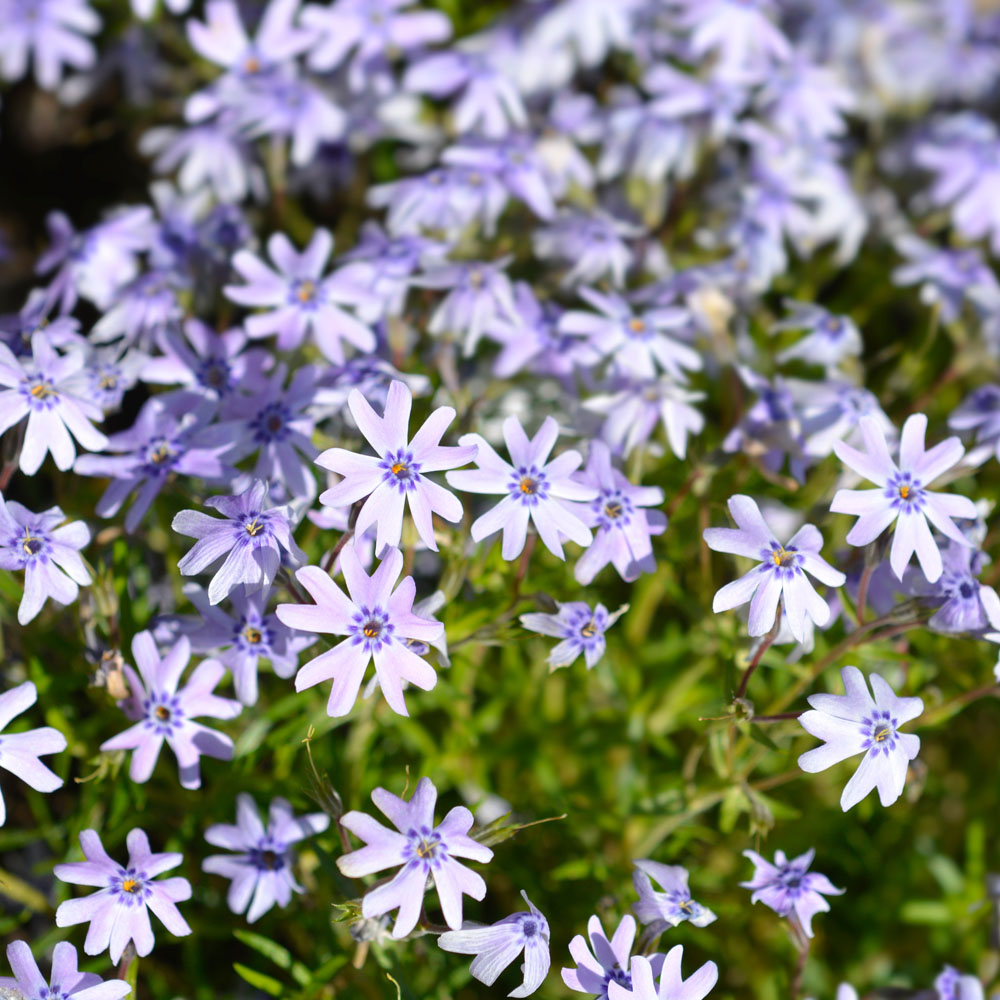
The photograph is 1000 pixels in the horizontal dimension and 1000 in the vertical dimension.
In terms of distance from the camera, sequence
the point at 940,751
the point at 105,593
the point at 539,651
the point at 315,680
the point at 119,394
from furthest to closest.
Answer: the point at 940,751
the point at 539,651
the point at 119,394
the point at 105,593
the point at 315,680

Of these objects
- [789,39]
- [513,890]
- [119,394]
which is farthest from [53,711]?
[789,39]

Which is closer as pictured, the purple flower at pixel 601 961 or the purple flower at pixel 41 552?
the purple flower at pixel 601 961

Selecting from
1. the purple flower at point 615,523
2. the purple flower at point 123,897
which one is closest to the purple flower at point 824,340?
the purple flower at point 615,523

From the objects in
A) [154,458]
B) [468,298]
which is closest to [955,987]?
[468,298]

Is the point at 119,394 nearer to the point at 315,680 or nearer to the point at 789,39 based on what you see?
the point at 315,680

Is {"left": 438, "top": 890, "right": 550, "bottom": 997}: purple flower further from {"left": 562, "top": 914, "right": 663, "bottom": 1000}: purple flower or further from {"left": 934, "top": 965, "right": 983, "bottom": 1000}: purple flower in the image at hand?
{"left": 934, "top": 965, "right": 983, "bottom": 1000}: purple flower

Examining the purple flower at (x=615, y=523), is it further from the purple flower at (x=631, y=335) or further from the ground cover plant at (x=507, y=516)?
the purple flower at (x=631, y=335)

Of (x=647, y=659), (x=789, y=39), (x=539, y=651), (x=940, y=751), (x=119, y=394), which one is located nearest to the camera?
(x=119, y=394)
